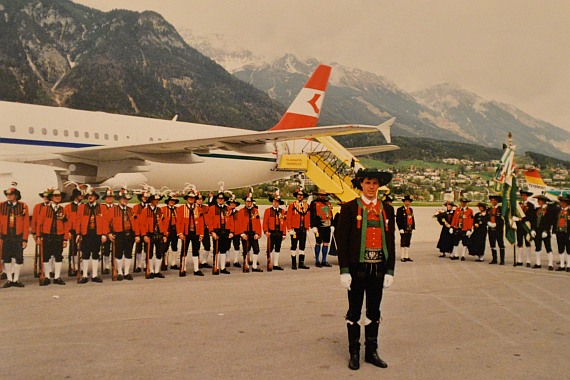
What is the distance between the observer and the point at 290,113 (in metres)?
23.5

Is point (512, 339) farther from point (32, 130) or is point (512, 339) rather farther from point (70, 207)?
point (32, 130)

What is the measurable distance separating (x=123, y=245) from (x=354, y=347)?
5.90 m

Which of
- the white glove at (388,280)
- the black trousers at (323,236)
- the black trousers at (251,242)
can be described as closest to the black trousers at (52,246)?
the black trousers at (251,242)

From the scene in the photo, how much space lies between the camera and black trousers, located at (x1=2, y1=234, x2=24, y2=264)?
8266 millimetres

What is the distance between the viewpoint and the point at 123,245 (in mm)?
9297

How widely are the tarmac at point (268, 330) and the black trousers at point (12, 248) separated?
536mm

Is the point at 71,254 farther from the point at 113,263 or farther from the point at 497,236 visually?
the point at 497,236

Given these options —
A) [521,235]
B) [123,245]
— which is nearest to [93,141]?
[123,245]

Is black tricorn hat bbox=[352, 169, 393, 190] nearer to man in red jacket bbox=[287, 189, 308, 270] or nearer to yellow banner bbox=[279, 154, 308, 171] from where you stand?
man in red jacket bbox=[287, 189, 308, 270]

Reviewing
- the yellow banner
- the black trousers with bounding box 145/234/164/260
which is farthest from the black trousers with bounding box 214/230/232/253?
the yellow banner

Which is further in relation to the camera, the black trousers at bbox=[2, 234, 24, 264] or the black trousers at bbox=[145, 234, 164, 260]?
the black trousers at bbox=[145, 234, 164, 260]

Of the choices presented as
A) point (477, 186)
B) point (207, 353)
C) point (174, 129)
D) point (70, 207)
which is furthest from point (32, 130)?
point (477, 186)

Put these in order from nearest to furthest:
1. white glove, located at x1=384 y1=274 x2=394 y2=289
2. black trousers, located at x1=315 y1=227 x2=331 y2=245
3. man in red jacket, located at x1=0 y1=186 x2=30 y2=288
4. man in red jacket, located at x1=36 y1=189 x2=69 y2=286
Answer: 1. white glove, located at x1=384 y1=274 x2=394 y2=289
2. man in red jacket, located at x1=0 y1=186 x2=30 y2=288
3. man in red jacket, located at x1=36 y1=189 x2=69 y2=286
4. black trousers, located at x1=315 y1=227 x2=331 y2=245

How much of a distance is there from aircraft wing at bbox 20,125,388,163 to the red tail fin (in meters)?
8.99
